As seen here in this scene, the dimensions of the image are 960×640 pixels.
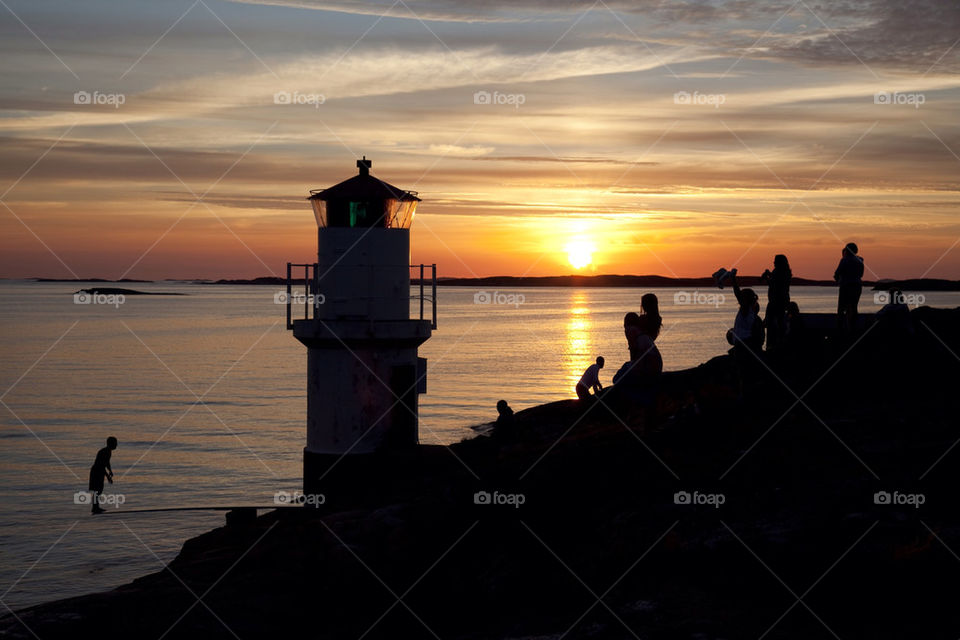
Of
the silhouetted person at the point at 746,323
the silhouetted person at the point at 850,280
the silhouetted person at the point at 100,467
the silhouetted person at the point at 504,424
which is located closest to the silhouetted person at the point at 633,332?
the silhouetted person at the point at 746,323

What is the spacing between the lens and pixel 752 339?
16344 millimetres

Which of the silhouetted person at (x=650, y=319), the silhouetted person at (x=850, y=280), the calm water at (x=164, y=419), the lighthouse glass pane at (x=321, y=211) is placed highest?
the lighthouse glass pane at (x=321, y=211)

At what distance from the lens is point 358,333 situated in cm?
1852

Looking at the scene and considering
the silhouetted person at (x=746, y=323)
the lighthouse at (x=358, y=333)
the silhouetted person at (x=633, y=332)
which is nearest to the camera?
the silhouetted person at (x=633, y=332)

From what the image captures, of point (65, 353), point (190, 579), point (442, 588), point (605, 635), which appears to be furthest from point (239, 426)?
point (65, 353)

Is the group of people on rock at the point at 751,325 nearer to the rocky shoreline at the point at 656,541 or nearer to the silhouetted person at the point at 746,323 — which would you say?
the silhouetted person at the point at 746,323

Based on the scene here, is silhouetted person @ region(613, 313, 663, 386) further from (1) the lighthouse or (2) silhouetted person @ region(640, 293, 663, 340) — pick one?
(1) the lighthouse

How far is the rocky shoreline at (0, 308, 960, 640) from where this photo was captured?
9.61m

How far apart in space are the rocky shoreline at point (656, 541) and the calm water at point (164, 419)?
376 inches

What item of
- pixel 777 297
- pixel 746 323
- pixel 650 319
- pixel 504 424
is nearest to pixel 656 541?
pixel 650 319

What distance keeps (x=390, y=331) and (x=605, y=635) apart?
10140 millimetres

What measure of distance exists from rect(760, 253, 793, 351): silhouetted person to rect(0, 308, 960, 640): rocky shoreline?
101 cm

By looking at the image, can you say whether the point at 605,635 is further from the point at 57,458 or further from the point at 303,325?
the point at 57,458

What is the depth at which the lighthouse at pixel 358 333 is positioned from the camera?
1867cm
